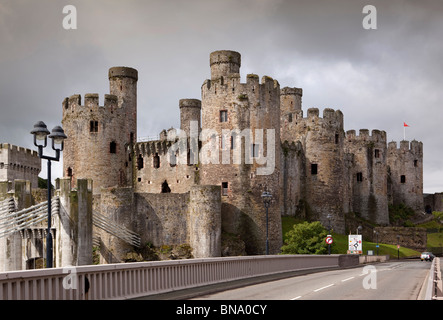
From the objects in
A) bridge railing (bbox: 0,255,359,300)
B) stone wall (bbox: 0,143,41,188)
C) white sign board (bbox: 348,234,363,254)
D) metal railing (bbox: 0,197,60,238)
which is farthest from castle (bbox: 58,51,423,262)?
bridge railing (bbox: 0,255,359,300)

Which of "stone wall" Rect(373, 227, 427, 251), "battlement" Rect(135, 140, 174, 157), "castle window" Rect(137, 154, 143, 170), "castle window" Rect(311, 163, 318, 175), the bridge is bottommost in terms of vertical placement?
"stone wall" Rect(373, 227, 427, 251)

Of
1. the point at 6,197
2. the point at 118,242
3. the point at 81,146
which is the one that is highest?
the point at 81,146

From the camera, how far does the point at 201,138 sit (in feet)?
192

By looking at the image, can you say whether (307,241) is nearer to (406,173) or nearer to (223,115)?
(223,115)

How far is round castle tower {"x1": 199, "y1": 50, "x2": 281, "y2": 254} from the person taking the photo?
178 feet

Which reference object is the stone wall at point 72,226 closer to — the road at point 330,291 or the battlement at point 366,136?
the road at point 330,291

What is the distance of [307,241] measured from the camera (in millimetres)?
53125

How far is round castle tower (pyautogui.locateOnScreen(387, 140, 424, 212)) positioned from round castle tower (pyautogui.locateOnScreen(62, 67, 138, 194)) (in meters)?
48.2

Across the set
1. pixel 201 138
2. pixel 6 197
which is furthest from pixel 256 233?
pixel 6 197

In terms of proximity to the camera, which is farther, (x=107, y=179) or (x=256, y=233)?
(x=107, y=179)

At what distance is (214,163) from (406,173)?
50.5 metres

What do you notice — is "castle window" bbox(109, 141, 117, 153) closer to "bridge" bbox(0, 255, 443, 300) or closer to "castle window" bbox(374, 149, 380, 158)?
"bridge" bbox(0, 255, 443, 300)
